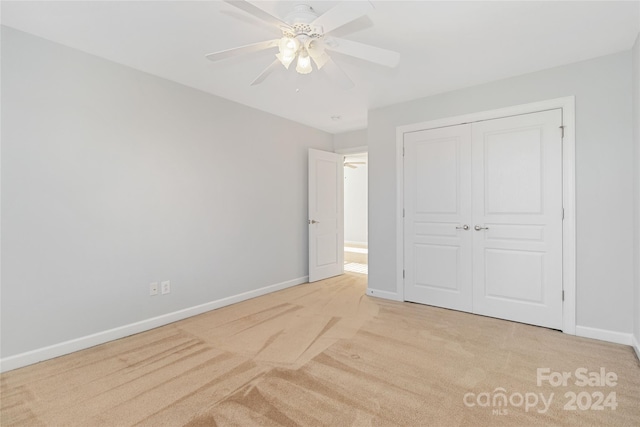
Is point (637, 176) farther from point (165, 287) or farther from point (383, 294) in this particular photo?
point (165, 287)

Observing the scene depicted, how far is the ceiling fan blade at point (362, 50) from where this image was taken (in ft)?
6.01

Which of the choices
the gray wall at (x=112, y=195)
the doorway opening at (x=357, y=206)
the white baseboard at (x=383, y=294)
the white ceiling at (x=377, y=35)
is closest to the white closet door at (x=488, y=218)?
the white baseboard at (x=383, y=294)

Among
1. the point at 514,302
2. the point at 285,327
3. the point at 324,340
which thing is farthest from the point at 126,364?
the point at 514,302

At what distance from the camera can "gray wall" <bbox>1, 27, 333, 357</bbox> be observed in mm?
2225

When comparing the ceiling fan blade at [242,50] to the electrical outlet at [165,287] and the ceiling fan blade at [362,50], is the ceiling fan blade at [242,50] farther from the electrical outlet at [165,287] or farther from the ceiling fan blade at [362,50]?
the electrical outlet at [165,287]

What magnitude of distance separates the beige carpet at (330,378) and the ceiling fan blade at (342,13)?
6.98 ft

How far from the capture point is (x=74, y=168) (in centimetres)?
246

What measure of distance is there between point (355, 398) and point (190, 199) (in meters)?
2.52

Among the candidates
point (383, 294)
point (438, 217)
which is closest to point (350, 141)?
point (438, 217)

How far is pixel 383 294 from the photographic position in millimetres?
3879

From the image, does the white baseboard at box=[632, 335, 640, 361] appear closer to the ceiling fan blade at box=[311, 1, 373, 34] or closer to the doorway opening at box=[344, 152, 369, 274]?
the ceiling fan blade at box=[311, 1, 373, 34]

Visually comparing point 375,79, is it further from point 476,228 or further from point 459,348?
point 459,348

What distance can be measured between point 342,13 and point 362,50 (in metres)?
0.36

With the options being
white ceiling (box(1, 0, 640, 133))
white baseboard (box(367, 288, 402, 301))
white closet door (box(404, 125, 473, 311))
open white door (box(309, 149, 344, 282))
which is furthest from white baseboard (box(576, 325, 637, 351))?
open white door (box(309, 149, 344, 282))
